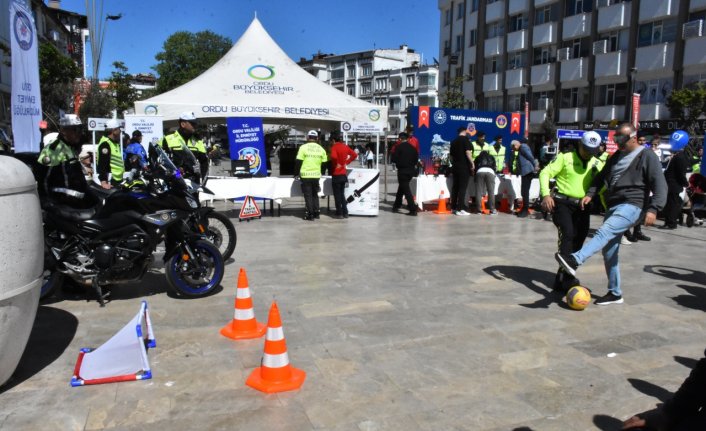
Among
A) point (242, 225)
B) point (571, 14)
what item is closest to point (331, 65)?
point (571, 14)

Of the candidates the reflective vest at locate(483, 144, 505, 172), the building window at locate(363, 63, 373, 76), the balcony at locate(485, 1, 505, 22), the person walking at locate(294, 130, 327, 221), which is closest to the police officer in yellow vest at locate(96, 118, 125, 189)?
the person walking at locate(294, 130, 327, 221)

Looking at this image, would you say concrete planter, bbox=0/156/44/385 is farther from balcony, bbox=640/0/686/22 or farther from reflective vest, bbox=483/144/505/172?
balcony, bbox=640/0/686/22

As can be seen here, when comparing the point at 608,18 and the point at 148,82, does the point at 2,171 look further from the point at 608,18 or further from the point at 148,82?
the point at 148,82

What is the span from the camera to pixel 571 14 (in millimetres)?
39938

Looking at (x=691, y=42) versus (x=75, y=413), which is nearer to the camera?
(x=75, y=413)

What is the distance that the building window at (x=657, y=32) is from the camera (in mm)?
33125

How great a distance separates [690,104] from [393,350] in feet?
101

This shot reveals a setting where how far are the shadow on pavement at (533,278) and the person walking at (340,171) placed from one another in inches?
198

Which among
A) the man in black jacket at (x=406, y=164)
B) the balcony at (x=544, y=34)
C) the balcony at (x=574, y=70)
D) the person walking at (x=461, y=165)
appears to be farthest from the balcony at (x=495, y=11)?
the man in black jacket at (x=406, y=164)

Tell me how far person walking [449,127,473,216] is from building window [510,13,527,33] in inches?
1422

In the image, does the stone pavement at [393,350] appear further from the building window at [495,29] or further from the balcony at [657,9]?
the building window at [495,29]

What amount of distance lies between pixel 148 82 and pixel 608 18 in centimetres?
10297

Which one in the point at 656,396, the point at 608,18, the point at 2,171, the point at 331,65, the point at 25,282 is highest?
the point at 331,65

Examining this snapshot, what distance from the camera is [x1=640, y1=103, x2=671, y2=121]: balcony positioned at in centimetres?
3353
